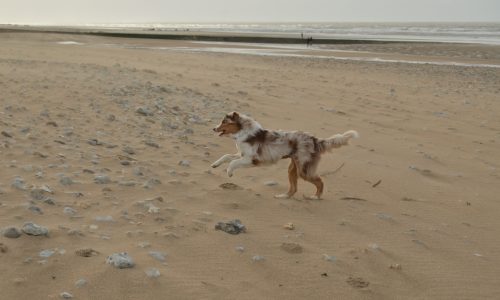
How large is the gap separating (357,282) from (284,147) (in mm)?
3026

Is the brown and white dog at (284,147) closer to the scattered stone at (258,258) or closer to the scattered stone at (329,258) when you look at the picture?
the scattered stone at (329,258)

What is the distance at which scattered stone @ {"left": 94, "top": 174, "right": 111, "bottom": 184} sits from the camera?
695cm

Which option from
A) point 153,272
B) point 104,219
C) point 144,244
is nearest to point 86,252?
point 144,244

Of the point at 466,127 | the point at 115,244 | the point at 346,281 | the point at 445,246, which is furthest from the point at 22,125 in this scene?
the point at 466,127

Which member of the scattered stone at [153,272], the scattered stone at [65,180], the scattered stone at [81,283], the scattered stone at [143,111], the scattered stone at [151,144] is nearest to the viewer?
the scattered stone at [81,283]

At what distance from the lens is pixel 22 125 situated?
9180 millimetres

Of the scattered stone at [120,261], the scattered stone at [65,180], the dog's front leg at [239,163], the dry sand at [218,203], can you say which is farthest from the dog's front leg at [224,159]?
the scattered stone at [120,261]

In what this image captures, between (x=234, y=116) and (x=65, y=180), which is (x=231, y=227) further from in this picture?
(x=234, y=116)

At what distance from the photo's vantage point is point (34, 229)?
5176 mm

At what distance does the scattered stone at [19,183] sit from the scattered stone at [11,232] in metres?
1.22

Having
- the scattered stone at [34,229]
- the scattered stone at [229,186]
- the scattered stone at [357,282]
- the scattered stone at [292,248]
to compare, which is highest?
the scattered stone at [34,229]

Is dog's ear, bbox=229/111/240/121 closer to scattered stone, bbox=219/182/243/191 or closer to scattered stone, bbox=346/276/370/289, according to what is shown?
scattered stone, bbox=219/182/243/191

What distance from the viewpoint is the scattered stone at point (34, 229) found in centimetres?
515

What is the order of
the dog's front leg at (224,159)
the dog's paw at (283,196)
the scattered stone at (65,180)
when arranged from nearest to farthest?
the scattered stone at (65,180), the dog's paw at (283,196), the dog's front leg at (224,159)
